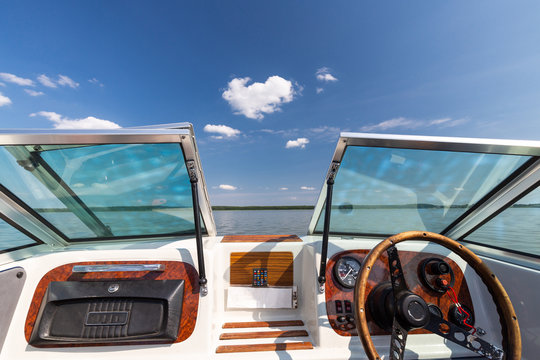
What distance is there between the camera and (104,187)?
1.89 m

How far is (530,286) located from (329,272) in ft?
4.27

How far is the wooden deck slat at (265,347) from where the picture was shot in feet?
4.89

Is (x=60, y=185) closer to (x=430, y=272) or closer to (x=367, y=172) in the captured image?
(x=367, y=172)

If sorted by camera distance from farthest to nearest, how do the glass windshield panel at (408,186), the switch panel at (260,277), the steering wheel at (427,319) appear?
the switch panel at (260,277) → the glass windshield panel at (408,186) → the steering wheel at (427,319)

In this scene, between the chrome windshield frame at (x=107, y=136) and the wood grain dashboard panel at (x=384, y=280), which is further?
the wood grain dashboard panel at (x=384, y=280)

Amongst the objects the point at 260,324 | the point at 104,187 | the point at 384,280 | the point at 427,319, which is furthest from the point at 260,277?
the point at 104,187

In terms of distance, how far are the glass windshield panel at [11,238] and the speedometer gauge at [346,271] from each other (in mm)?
2661

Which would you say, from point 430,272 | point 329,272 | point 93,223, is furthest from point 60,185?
point 430,272

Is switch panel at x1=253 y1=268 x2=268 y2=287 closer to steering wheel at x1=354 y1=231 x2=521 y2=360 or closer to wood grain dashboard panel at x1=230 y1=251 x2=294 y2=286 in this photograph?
wood grain dashboard panel at x1=230 y1=251 x2=294 y2=286

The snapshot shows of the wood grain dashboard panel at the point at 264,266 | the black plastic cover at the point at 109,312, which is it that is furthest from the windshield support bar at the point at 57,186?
the wood grain dashboard panel at the point at 264,266

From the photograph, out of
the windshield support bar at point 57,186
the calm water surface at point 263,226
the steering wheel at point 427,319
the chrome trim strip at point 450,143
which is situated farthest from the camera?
the calm water surface at point 263,226

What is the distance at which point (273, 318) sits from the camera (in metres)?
1.92

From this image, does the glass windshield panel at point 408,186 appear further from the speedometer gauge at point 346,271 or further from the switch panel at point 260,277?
the switch panel at point 260,277

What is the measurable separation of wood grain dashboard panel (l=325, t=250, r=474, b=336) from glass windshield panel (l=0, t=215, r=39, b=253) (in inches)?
102
